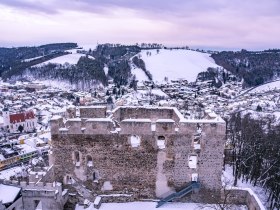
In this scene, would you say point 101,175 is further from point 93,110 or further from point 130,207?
point 93,110

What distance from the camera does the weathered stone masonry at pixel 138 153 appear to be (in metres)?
17.6

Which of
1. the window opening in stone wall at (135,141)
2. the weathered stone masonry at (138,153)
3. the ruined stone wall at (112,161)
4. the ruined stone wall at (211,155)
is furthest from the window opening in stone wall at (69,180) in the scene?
the ruined stone wall at (211,155)

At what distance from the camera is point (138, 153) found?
59.4 feet

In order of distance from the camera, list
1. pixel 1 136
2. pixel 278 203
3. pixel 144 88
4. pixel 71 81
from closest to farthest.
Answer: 1. pixel 278 203
2. pixel 1 136
3. pixel 144 88
4. pixel 71 81

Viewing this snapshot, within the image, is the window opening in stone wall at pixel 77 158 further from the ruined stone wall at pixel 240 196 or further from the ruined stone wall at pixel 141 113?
the ruined stone wall at pixel 240 196

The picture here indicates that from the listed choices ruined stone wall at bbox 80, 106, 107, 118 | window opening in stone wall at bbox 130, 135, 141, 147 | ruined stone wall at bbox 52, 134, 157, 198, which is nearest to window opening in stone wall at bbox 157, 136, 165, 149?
ruined stone wall at bbox 52, 134, 157, 198

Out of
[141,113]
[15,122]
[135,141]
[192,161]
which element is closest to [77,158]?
[135,141]

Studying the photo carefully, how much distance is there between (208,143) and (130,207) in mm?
5520

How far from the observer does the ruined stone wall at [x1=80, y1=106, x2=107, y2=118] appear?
2023 cm

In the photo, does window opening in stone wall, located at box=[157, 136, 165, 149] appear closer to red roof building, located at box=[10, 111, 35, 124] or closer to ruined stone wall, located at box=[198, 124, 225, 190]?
ruined stone wall, located at box=[198, 124, 225, 190]

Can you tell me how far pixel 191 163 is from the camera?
18438 millimetres

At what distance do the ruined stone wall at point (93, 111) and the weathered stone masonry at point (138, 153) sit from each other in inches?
83.8

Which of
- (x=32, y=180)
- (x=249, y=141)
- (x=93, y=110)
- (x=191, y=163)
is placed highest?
(x=93, y=110)

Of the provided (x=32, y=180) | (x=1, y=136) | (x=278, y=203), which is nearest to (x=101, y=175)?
(x=32, y=180)
